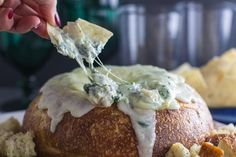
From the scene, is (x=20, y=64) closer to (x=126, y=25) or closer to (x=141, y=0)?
(x=126, y=25)

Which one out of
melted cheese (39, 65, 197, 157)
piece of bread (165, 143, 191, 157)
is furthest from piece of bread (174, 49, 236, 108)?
piece of bread (165, 143, 191, 157)

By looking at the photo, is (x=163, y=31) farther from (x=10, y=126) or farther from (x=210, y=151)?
(x=210, y=151)

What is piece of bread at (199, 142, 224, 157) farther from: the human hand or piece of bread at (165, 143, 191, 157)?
the human hand

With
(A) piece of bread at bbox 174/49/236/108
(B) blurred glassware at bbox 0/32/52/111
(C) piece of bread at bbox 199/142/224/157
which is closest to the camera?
(C) piece of bread at bbox 199/142/224/157

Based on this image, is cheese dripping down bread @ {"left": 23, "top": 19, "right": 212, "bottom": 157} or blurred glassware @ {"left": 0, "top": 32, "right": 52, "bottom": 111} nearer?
cheese dripping down bread @ {"left": 23, "top": 19, "right": 212, "bottom": 157}

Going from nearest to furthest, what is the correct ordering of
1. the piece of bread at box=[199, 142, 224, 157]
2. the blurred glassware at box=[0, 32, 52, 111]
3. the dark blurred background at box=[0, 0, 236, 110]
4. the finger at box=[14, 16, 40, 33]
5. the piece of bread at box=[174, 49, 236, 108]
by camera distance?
the piece of bread at box=[199, 142, 224, 157], the finger at box=[14, 16, 40, 33], the piece of bread at box=[174, 49, 236, 108], the blurred glassware at box=[0, 32, 52, 111], the dark blurred background at box=[0, 0, 236, 110]

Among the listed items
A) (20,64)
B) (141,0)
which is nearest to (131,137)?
(20,64)
